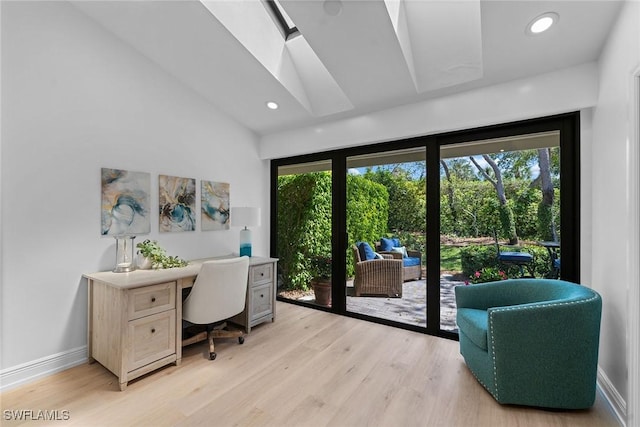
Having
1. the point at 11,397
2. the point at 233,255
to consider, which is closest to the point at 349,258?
the point at 233,255

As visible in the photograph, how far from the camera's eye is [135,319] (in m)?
2.09

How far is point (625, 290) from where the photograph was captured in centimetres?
168

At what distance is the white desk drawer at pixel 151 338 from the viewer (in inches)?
82.0

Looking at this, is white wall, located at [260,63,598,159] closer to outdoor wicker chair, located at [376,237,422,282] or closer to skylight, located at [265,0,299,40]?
skylight, located at [265,0,299,40]

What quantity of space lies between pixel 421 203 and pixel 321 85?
66.9 inches

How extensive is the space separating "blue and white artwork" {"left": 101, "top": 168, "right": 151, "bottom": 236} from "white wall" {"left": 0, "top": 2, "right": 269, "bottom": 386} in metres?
0.06

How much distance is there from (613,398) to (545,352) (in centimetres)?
57

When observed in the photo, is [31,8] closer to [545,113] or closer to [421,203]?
[421,203]

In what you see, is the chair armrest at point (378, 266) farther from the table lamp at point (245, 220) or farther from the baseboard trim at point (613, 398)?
the baseboard trim at point (613, 398)

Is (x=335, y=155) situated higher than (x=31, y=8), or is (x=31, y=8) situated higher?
(x=31, y=8)

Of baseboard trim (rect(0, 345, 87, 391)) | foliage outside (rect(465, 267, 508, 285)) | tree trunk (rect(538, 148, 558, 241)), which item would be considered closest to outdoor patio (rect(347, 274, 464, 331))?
foliage outside (rect(465, 267, 508, 285))

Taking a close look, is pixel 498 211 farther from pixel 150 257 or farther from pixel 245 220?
pixel 150 257

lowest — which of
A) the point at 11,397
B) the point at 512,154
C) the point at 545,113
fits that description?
the point at 11,397

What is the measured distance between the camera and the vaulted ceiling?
2.02 m
